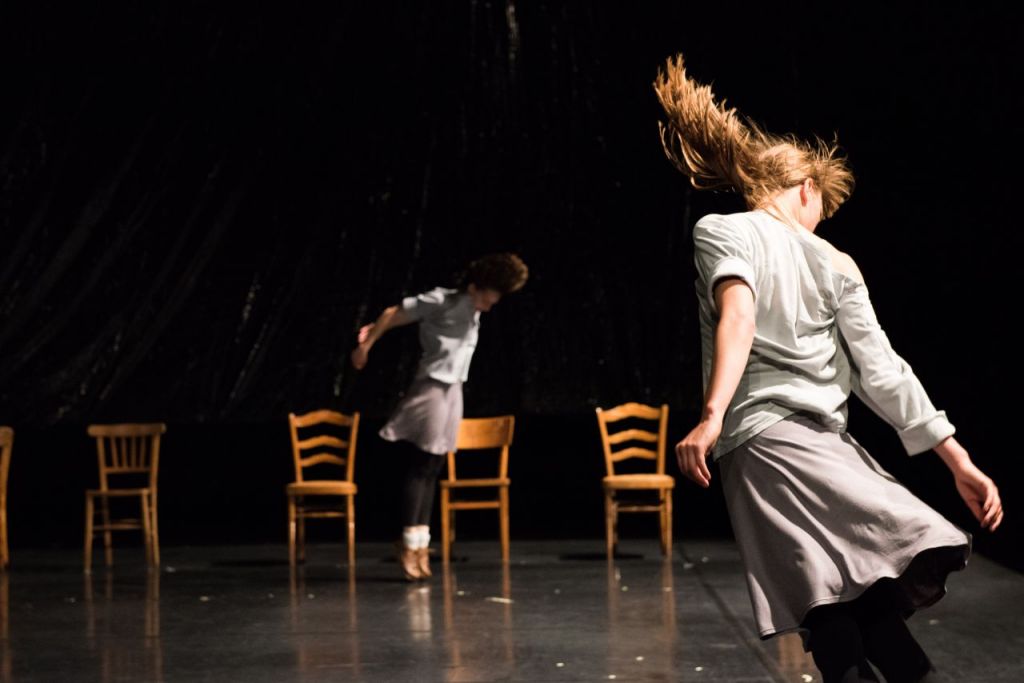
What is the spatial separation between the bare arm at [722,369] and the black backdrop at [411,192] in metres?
4.85

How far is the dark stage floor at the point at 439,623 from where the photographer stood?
12.6ft

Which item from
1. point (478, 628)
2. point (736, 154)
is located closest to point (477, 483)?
point (478, 628)

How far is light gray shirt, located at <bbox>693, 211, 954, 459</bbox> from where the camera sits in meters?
2.19

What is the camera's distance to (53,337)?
22.8 feet

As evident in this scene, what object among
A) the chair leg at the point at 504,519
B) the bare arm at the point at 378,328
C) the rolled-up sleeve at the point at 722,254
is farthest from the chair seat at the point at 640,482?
the rolled-up sleeve at the point at 722,254

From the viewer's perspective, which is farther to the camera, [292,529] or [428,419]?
[292,529]

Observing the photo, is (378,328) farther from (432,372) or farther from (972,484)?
(972,484)

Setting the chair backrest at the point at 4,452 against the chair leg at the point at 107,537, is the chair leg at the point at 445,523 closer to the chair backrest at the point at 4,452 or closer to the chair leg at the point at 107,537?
the chair leg at the point at 107,537

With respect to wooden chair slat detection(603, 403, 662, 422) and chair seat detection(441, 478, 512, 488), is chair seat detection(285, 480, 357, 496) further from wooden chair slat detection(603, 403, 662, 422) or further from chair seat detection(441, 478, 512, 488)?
wooden chair slat detection(603, 403, 662, 422)

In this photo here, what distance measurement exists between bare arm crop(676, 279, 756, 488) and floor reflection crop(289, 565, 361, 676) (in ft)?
6.49

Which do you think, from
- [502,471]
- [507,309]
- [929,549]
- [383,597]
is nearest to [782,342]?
[929,549]

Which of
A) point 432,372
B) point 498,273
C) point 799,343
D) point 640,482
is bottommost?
point 640,482

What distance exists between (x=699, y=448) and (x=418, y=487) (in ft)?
12.7

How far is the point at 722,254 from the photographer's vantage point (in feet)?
7.17
